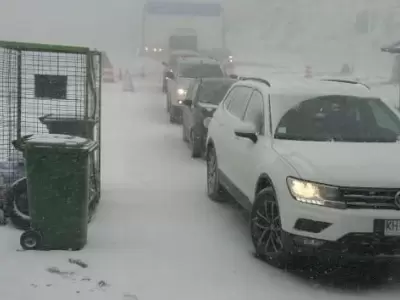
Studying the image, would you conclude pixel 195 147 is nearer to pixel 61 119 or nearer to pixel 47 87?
pixel 61 119

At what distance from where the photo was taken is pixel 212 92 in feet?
40.0

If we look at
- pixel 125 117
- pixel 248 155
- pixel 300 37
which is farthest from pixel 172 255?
pixel 300 37

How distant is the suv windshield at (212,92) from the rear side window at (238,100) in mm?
3838

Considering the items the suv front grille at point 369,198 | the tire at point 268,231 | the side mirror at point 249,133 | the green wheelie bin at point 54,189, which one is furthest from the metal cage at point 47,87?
the suv front grille at point 369,198

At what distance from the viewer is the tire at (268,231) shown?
5.33 meters

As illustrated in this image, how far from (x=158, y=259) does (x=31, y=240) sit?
122 cm

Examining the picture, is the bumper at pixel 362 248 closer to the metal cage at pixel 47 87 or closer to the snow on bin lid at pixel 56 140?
the snow on bin lid at pixel 56 140

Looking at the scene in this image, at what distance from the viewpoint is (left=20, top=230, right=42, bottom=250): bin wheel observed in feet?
18.6

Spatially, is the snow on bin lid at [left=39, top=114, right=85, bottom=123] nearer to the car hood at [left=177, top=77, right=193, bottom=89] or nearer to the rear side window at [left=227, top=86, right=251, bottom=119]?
the rear side window at [left=227, top=86, right=251, bottom=119]

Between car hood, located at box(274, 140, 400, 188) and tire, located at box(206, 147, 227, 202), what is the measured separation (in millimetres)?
2204

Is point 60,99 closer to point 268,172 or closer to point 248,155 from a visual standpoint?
point 248,155

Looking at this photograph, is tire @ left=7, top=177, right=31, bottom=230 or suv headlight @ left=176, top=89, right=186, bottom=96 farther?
suv headlight @ left=176, top=89, right=186, bottom=96

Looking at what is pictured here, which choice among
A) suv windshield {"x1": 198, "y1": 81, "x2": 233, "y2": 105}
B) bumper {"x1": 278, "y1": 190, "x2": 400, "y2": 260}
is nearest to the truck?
suv windshield {"x1": 198, "y1": 81, "x2": 233, "y2": 105}

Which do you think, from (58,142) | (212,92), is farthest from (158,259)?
(212,92)
